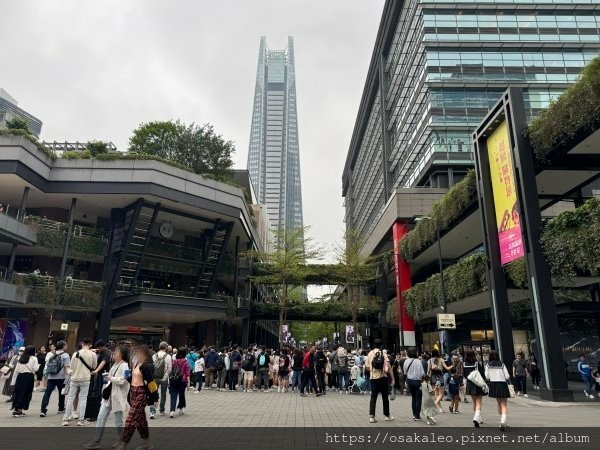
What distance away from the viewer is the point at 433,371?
12773 millimetres

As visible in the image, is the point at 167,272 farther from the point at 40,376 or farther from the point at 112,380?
the point at 112,380

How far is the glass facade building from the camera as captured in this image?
1702 inches

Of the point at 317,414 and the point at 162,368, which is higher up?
the point at 162,368

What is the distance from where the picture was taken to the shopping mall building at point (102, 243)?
87.5 feet

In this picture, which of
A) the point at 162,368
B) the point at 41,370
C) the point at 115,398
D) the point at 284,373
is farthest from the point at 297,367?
the point at 115,398

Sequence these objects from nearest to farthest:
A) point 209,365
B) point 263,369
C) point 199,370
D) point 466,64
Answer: point 199,370
point 263,369
point 209,365
point 466,64

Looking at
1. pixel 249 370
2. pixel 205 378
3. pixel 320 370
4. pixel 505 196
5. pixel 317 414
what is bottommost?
pixel 317 414

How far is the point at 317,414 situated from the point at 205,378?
10552 millimetres

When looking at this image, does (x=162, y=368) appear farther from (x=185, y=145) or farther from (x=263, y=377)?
(x=185, y=145)

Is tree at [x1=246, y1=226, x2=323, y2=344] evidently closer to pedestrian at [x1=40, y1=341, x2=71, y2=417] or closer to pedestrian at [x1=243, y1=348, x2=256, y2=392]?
pedestrian at [x1=243, y1=348, x2=256, y2=392]

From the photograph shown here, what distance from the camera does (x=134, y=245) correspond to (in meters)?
31.1

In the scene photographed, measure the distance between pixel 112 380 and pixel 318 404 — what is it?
323 inches

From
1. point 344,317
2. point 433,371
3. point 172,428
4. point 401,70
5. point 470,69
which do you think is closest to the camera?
point 172,428

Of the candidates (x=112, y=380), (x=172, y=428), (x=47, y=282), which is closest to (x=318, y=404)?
(x=172, y=428)
